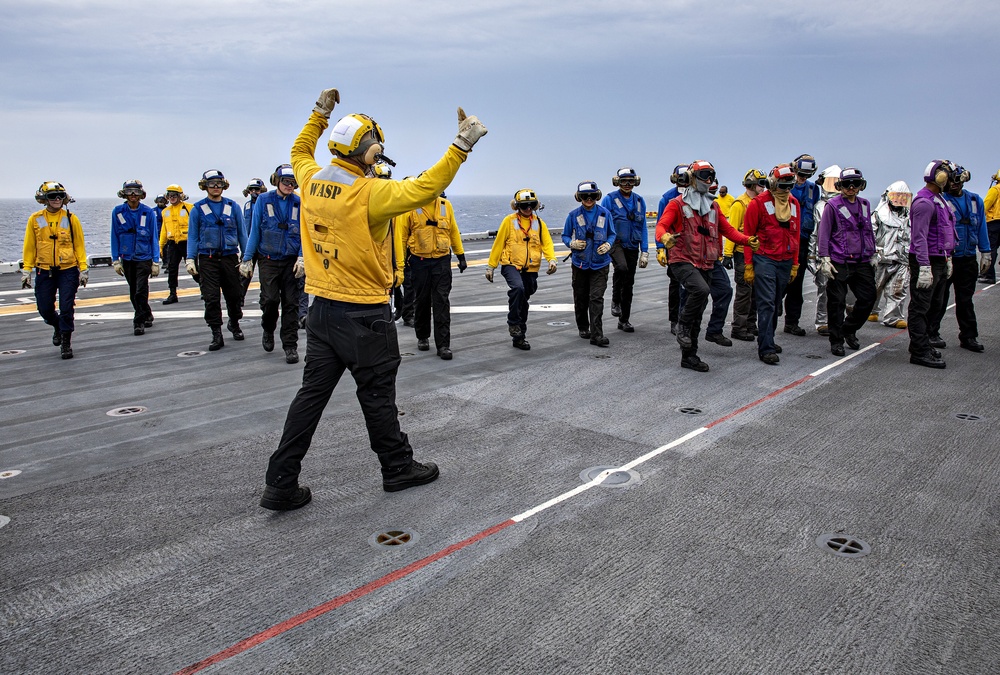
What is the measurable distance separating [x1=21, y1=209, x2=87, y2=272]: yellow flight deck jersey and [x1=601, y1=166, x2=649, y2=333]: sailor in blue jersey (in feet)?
22.8

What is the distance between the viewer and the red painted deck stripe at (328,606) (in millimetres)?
2949

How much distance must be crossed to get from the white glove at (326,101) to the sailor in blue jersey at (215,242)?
4946 millimetres

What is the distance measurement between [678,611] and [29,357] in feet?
28.9

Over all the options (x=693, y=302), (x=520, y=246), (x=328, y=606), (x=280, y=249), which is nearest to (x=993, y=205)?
(x=693, y=302)

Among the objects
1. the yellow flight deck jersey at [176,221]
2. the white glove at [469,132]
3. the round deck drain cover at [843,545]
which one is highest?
the white glove at [469,132]

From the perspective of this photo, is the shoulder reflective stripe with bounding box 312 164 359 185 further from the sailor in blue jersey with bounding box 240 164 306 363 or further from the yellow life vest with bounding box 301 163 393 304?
the sailor in blue jersey with bounding box 240 164 306 363

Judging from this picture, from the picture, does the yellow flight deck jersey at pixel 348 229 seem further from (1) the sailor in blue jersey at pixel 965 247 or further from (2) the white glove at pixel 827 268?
(1) the sailor in blue jersey at pixel 965 247

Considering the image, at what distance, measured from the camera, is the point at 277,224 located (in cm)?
877

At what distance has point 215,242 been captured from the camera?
31.3 ft

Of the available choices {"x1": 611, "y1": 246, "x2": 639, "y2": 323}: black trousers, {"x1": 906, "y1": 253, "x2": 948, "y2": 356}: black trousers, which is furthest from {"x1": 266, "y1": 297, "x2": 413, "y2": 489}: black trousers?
{"x1": 906, "y1": 253, "x2": 948, "y2": 356}: black trousers

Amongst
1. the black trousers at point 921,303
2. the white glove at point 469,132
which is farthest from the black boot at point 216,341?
the black trousers at point 921,303

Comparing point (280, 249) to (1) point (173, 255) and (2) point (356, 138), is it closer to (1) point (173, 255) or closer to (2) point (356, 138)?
(2) point (356, 138)

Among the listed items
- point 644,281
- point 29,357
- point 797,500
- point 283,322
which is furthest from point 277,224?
point 644,281

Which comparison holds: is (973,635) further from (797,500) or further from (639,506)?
(639,506)
